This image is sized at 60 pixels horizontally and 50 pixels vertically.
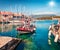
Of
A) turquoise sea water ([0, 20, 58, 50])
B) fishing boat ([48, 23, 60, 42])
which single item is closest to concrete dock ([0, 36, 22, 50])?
turquoise sea water ([0, 20, 58, 50])

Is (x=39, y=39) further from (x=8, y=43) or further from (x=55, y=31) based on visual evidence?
(x=8, y=43)

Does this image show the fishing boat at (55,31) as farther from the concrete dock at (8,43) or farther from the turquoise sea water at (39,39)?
the concrete dock at (8,43)

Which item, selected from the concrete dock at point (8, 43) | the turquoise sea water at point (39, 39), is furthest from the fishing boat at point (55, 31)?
the concrete dock at point (8, 43)

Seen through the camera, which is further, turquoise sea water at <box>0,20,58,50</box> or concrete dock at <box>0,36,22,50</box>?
turquoise sea water at <box>0,20,58,50</box>

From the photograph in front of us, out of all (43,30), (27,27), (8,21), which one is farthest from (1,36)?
(43,30)

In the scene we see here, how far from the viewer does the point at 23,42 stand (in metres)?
6.09

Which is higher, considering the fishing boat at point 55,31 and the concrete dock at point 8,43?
the fishing boat at point 55,31

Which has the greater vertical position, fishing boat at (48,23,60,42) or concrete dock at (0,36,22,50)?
fishing boat at (48,23,60,42)

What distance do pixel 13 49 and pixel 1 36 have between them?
92 centimetres

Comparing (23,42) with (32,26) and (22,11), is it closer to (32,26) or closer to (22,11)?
(32,26)

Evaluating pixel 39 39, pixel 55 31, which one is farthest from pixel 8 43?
pixel 55 31

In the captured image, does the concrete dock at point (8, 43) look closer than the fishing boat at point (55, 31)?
Yes

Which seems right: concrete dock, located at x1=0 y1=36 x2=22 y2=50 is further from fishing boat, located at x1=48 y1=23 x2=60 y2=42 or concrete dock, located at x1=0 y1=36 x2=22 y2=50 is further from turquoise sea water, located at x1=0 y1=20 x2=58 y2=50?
fishing boat, located at x1=48 y1=23 x2=60 y2=42

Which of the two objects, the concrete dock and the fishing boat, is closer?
the concrete dock
